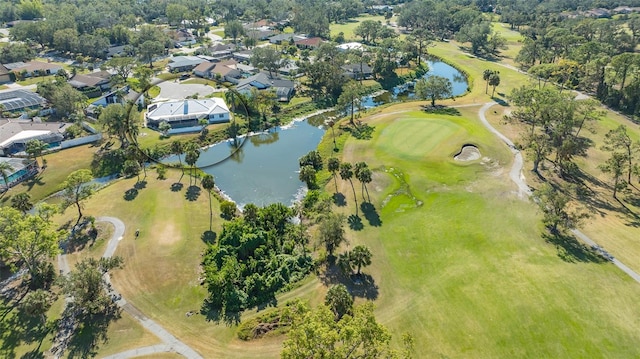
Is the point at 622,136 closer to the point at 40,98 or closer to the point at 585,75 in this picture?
the point at 585,75

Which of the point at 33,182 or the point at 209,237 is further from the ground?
the point at 33,182

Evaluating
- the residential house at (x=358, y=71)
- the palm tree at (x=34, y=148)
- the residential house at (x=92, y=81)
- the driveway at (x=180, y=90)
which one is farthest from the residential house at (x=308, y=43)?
the palm tree at (x=34, y=148)

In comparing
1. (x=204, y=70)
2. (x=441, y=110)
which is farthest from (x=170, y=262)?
(x=204, y=70)

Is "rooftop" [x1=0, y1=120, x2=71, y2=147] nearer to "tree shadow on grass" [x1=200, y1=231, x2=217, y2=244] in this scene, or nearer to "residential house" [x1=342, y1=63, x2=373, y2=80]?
"tree shadow on grass" [x1=200, y1=231, x2=217, y2=244]

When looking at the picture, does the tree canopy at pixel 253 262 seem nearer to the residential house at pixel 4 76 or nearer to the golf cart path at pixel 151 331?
the golf cart path at pixel 151 331

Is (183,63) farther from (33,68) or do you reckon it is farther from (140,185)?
(140,185)

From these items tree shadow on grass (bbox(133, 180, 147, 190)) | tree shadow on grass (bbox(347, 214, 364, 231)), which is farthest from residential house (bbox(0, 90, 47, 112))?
tree shadow on grass (bbox(347, 214, 364, 231))
